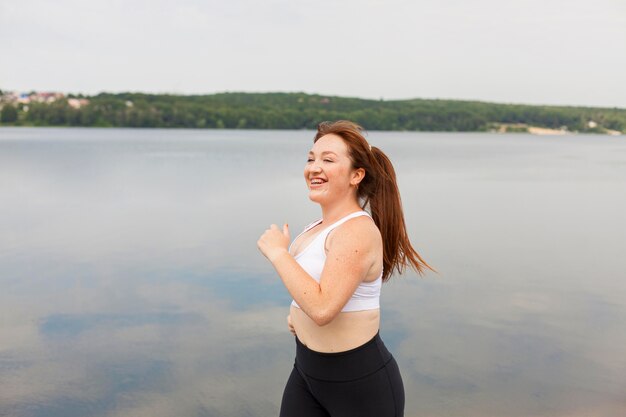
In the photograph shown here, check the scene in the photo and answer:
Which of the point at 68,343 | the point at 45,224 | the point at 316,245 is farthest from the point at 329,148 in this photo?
Result: the point at 45,224

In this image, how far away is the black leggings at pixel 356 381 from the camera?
2.41 metres

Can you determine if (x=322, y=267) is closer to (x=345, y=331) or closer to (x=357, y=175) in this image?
(x=345, y=331)

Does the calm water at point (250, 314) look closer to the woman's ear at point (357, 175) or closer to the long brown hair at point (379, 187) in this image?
the long brown hair at point (379, 187)

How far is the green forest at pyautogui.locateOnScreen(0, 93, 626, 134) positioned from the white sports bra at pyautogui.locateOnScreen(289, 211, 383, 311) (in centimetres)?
9926

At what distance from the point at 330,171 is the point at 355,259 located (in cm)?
38

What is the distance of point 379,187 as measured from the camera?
2514mm

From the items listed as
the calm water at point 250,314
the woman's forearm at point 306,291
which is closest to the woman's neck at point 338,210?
the woman's forearm at point 306,291

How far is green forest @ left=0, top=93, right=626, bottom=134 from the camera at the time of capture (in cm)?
10712

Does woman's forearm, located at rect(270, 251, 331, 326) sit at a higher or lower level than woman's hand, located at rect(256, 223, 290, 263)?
lower

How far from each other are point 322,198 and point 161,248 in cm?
905

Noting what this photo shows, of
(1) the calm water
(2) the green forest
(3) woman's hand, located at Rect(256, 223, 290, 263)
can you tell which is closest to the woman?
(3) woman's hand, located at Rect(256, 223, 290, 263)

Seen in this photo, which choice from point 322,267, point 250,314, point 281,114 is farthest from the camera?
point 281,114

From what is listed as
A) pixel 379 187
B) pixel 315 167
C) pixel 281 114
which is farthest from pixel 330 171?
pixel 281 114

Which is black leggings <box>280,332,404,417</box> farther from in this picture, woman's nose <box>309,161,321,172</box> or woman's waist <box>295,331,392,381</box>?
woman's nose <box>309,161,321,172</box>
